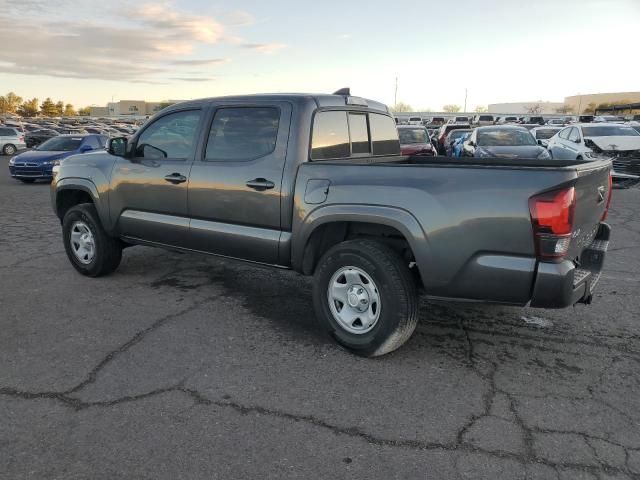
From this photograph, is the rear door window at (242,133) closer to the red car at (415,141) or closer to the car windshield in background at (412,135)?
the red car at (415,141)

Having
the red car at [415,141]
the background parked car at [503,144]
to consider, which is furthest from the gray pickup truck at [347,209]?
the red car at [415,141]

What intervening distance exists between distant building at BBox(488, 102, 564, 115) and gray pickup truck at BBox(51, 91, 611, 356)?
12546 centimetres

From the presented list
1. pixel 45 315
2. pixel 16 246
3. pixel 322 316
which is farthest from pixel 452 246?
pixel 16 246

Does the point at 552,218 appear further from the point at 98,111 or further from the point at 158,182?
the point at 98,111

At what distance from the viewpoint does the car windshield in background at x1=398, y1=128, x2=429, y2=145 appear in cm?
1473

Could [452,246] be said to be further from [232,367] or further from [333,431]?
[232,367]

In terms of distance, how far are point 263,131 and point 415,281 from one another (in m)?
1.78

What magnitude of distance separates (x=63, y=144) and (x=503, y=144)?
13602 millimetres

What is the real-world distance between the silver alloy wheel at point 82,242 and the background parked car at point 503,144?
9325mm

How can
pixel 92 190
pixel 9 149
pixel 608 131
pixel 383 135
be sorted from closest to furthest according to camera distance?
pixel 383 135
pixel 92 190
pixel 608 131
pixel 9 149

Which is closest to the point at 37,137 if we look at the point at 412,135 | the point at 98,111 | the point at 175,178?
the point at 412,135

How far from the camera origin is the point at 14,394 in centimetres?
328

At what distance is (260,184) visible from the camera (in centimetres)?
418

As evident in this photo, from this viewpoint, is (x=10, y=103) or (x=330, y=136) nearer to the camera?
(x=330, y=136)
